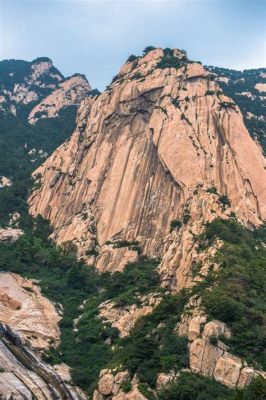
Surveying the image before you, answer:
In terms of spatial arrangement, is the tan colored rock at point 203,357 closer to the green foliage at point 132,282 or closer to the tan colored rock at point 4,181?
the green foliage at point 132,282

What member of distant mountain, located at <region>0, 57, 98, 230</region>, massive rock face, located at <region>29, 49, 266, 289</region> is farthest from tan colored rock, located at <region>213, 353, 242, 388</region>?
distant mountain, located at <region>0, 57, 98, 230</region>

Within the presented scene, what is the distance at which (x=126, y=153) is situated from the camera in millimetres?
109000

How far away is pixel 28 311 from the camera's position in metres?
77.2

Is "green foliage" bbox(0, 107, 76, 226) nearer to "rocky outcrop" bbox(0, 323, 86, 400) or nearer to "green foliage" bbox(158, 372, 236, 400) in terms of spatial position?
"rocky outcrop" bbox(0, 323, 86, 400)

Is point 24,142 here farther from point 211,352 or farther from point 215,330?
point 211,352

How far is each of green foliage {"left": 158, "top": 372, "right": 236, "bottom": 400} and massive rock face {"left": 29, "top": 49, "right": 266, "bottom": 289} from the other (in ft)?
88.0

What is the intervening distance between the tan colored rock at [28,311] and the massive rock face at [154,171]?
14621 millimetres

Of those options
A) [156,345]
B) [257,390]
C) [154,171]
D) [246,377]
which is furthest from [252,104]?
[257,390]

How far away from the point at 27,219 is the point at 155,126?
32217 millimetres

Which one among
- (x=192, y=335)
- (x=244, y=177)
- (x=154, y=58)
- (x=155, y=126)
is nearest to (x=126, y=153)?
(x=155, y=126)

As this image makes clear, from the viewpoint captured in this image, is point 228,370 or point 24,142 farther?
point 24,142

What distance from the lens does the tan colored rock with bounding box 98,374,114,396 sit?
57.1 meters

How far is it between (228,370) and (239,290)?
483 inches

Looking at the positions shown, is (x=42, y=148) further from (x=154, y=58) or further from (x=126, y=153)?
(x=126, y=153)
